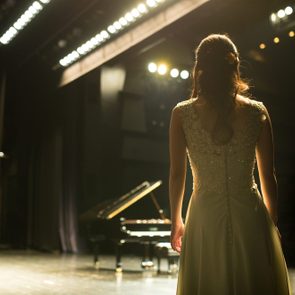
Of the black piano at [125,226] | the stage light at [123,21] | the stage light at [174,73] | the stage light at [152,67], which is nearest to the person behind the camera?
the stage light at [123,21]

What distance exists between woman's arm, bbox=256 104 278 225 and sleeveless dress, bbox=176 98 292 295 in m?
0.03

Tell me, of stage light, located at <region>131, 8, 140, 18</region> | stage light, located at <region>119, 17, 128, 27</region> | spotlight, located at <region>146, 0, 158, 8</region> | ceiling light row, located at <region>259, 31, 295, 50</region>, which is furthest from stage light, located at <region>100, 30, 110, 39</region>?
ceiling light row, located at <region>259, 31, 295, 50</region>

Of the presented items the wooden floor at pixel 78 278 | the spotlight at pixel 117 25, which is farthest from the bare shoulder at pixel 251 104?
the spotlight at pixel 117 25

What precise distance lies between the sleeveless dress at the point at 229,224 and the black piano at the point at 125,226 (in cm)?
508

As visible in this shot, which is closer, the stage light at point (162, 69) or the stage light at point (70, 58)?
the stage light at point (70, 58)

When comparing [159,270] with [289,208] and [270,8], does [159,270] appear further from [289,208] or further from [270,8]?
[270,8]

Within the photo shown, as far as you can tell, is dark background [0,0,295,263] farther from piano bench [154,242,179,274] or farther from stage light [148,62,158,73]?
piano bench [154,242,179,274]

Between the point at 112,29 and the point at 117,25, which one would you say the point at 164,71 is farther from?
the point at 117,25

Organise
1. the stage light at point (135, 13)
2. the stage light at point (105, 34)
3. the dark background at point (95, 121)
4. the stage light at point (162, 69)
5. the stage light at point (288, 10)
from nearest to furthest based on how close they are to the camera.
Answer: the stage light at point (135, 13) → the stage light at point (105, 34) → the stage light at point (288, 10) → the dark background at point (95, 121) → the stage light at point (162, 69)

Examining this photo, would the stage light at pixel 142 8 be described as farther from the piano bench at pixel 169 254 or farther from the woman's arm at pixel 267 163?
the woman's arm at pixel 267 163

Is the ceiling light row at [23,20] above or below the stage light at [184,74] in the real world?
below

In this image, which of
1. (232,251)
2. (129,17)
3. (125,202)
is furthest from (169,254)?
(232,251)

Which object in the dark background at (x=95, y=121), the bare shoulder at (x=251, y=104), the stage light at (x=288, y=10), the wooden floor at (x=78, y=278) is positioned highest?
the stage light at (x=288, y=10)

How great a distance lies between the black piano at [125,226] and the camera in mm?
6621
